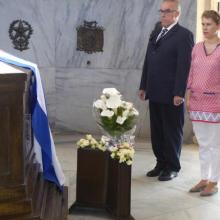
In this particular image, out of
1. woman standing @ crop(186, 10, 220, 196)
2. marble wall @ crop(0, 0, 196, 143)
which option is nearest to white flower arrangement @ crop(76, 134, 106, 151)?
woman standing @ crop(186, 10, 220, 196)

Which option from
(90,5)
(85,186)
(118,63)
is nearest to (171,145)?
(85,186)

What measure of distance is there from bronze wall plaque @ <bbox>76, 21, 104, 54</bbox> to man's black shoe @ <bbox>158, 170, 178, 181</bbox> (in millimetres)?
2032

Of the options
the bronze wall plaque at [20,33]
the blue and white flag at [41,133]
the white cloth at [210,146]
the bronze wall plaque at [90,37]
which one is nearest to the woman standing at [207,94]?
the white cloth at [210,146]

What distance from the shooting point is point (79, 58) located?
594 cm

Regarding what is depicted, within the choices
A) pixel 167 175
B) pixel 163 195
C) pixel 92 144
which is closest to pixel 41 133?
pixel 92 144

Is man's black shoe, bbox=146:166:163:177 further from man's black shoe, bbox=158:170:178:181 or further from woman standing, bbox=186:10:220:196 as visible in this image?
woman standing, bbox=186:10:220:196

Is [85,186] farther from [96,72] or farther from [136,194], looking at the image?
[96,72]

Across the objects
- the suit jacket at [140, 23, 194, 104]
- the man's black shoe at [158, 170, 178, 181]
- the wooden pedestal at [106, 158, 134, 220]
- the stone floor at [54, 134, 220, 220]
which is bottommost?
the stone floor at [54, 134, 220, 220]

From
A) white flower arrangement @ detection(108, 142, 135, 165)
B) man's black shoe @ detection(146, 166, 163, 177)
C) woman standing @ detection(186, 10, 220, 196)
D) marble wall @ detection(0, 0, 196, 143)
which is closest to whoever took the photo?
white flower arrangement @ detection(108, 142, 135, 165)

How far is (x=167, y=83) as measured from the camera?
13.5ft

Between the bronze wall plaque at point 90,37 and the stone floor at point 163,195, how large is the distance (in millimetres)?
1315

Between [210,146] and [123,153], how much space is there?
844 millimetres

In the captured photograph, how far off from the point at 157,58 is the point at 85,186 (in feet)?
4.22

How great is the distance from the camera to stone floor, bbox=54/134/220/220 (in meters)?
3.50
